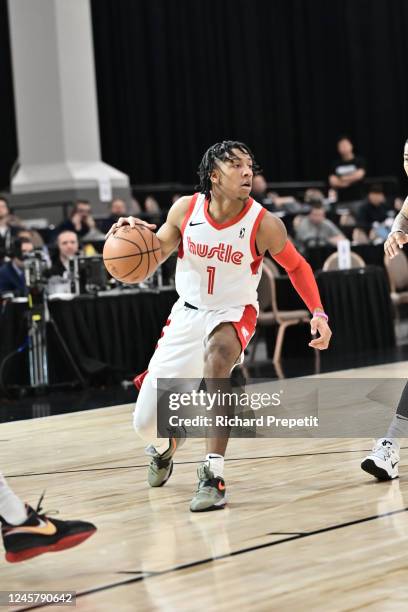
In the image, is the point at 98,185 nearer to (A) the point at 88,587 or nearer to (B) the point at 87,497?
(B) the point at 87,497

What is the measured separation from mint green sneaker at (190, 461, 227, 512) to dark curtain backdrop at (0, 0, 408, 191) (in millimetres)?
14642

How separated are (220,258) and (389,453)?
1020 millimetres

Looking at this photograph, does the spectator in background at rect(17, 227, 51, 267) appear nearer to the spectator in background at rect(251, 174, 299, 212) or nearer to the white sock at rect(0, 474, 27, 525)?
the spectator in background at rect(251, 174, 299, 212)

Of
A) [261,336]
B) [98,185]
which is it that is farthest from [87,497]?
[98,185]

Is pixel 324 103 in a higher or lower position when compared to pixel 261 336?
higher

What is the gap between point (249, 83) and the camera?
19812 millimetres

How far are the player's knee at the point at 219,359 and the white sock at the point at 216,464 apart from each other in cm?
31

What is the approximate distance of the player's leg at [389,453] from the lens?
455 cm

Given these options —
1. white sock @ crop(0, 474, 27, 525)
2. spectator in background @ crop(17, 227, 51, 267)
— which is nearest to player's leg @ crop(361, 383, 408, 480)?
white sock @ crop(0, 474, 27, 525)

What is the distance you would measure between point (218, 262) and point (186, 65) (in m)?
15.2

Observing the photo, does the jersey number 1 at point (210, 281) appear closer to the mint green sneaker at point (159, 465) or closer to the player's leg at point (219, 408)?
the player's leg at point (219, 408)

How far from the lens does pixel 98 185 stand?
1434 centimetres

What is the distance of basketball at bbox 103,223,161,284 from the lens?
4543 mm

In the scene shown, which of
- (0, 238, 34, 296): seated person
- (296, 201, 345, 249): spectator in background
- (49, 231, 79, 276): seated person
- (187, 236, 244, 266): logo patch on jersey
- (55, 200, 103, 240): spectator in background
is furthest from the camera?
(296, 201, 345, 249): spectator in background
